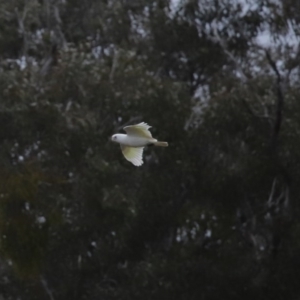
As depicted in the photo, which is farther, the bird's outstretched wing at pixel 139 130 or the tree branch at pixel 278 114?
the tree branch at pixel 278 114

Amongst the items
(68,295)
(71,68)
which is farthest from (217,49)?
(68,295)

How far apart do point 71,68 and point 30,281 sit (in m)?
3.57

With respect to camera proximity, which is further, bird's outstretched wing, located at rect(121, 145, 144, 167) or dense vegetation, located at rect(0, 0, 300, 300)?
dense vegetation, located at rect(0, 0, 300, 300)

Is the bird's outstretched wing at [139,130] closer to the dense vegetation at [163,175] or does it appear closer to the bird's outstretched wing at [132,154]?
the bird's outstretched wing at [132,154]

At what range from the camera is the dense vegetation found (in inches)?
617

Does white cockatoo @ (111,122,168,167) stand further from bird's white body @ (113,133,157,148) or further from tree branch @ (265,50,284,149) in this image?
tree branch @ (265,50,284,149)

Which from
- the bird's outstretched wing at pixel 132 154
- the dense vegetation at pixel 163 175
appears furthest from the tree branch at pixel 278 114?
the bird's outstretched wing at pixel 132 154

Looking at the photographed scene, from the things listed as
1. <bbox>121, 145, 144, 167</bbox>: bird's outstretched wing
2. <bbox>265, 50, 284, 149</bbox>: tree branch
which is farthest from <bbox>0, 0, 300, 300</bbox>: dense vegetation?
<bbox>121, 145, 144, 167</bbox>: bird's outstretched wing

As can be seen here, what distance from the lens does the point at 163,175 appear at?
648 inches

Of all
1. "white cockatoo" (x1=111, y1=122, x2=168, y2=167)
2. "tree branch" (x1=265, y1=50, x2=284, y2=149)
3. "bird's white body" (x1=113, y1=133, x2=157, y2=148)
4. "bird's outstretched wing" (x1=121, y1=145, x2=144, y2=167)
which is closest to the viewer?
"white cockatoo" (x1=111, y1=122, x2=168, y2=167)

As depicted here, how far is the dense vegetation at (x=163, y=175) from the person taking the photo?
617 inches

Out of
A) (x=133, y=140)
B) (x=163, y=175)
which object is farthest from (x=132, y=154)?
(x=163, y=175)

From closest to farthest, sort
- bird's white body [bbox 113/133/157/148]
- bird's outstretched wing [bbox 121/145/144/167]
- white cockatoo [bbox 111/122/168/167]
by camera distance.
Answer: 1. white cockatoo [bbox 111/122/168/167]
2. bird's white body [bbox 113/133/157/148]
3. bird's outstretched wing [bbox 121/145/144/167]

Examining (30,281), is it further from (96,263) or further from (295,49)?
(295,49)
